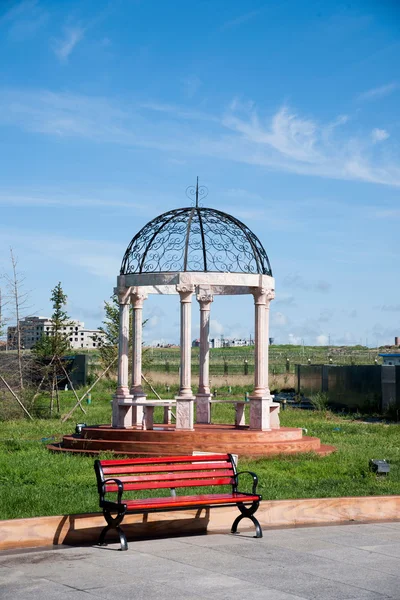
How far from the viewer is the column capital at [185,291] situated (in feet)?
61.3

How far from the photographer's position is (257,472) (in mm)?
15320

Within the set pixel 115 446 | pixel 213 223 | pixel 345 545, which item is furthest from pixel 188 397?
pixel 345 545

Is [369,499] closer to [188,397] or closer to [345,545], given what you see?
[345,545]

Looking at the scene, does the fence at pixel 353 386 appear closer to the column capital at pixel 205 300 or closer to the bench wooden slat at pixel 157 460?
the column capital at pixel 205 300

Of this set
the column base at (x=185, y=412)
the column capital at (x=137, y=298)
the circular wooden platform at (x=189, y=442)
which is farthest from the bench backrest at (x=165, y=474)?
the column capital at (x=137, y=298)

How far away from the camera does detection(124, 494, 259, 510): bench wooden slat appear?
32.0 ft

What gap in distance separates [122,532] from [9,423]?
17.9 m

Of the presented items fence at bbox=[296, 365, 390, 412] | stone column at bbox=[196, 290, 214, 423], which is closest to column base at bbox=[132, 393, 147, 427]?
stone column at bbox=[196, 290, 214, 423]

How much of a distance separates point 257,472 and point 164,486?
530cm

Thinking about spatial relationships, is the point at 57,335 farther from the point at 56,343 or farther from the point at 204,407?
the point at 204,407

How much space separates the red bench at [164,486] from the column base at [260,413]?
810cm

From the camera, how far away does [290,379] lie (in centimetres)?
5053

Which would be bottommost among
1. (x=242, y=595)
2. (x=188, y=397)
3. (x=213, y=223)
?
(x=242, y=595)

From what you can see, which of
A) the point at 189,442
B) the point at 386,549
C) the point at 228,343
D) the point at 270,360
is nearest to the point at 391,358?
the point at 189,442
